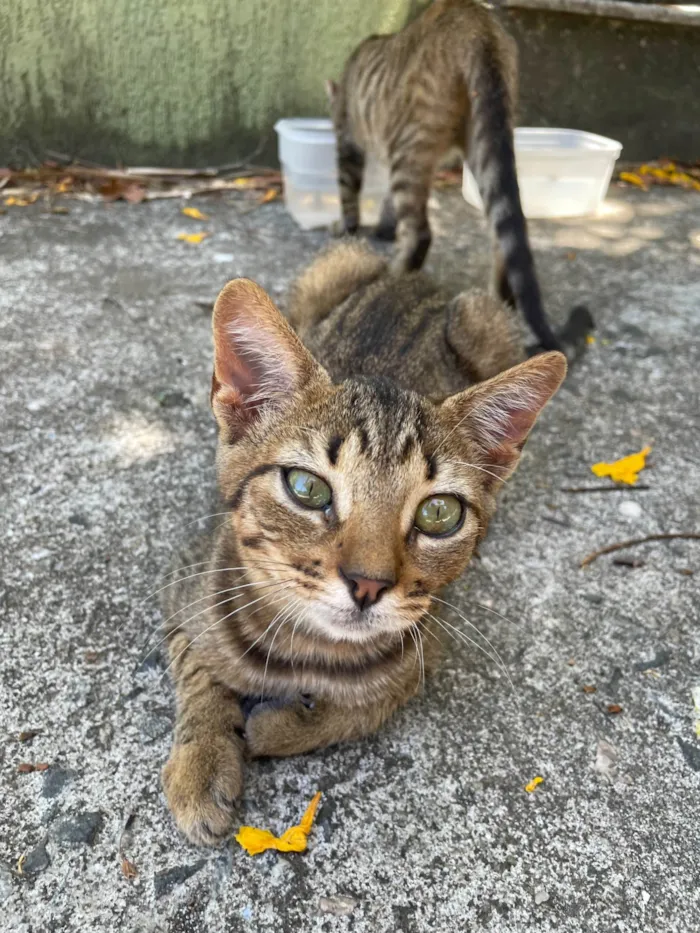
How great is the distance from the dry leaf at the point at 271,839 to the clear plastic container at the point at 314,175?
14.6 feet

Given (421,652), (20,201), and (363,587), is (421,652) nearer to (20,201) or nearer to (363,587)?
(363,587)

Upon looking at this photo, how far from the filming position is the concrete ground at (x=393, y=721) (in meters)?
1.76

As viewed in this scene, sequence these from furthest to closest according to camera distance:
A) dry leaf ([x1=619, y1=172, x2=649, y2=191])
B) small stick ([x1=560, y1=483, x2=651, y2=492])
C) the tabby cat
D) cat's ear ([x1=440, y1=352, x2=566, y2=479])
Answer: dry leaf ([x1=619, y1=172, x2=649, y2=191]), the tabby cat, small stick ([x1=560, y1=483, x2=651, y2=492]), cat's ear ([x1=440, y1=352, x2=566, y2=479])

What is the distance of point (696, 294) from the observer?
15.5 ft

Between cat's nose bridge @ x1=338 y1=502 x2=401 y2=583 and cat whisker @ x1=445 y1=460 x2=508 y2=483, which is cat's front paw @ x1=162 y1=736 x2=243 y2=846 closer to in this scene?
cat's nose bridge @ x1=338 y1=502 x2=401 y2=583

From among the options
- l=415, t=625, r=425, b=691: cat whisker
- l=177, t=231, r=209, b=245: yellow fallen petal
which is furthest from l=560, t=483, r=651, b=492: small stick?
l=177, t=231, r=209, b=245: yellow fallen petal

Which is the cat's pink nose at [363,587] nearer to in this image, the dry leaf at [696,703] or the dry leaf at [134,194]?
the dry leaf at [696,703]

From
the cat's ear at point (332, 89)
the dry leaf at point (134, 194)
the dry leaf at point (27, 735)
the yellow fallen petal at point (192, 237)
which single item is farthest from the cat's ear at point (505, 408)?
the dry leaf at point (134, 194)

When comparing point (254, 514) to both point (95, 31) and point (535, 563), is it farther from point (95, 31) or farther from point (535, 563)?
point (95, 31)

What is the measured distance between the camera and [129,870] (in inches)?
68.8

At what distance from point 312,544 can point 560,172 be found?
478cm

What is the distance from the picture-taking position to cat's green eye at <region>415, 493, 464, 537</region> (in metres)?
1.81

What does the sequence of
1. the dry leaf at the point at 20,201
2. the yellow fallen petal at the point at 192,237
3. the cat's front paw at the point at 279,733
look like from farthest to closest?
the dry leaf at the point at 20,201 → the yellow fallen petal at the point at 192,237 → the cat's front paw at the point at 279,733

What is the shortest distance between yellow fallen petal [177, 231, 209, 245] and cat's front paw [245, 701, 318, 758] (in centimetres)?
371
